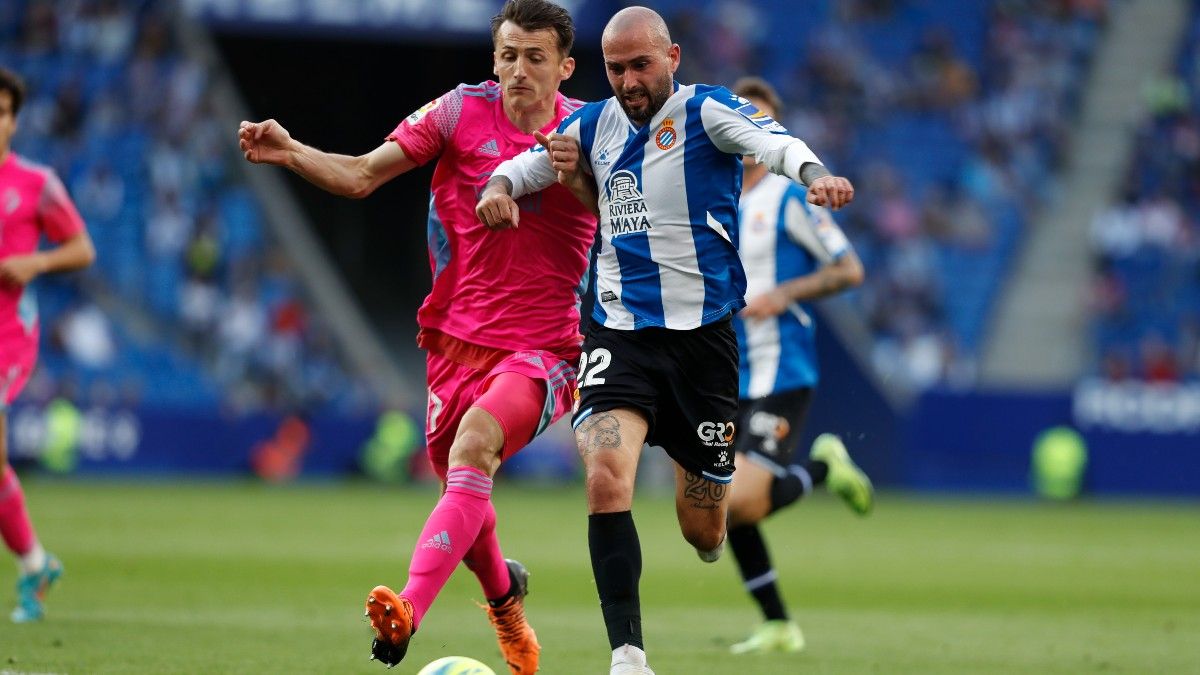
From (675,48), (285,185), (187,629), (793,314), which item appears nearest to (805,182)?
(675,48)

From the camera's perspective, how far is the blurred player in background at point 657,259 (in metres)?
6.36

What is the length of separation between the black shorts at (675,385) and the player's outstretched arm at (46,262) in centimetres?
366

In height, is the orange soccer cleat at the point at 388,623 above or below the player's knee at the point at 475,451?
below

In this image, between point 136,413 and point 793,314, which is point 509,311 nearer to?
point 793,314

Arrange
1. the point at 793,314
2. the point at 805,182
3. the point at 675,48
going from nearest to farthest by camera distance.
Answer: the point at 805,182
the point at 675,48
the point at 793,314

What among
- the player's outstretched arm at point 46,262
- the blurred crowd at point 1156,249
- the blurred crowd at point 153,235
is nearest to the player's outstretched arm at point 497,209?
the player's outstretched arm at point 46,262

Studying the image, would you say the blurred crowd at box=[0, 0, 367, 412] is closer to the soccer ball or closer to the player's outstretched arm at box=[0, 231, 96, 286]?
the player's outstretched arm at box=[0, 231, 96, 286]

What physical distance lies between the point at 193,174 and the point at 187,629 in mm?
18294

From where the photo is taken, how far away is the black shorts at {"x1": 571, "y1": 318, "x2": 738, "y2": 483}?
6422mm

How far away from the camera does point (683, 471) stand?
263 inches

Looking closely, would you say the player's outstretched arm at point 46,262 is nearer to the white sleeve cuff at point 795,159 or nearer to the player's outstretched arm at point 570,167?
the player's outstretched arm at point 570,167

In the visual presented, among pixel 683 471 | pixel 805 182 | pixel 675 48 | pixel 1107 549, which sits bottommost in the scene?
pixel 1107 549

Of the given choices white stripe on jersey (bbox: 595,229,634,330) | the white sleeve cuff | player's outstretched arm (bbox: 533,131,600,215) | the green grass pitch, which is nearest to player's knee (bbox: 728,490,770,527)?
the green grass pitch

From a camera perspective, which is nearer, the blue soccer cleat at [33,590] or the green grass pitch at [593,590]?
the green grass pitch at [593,590]
